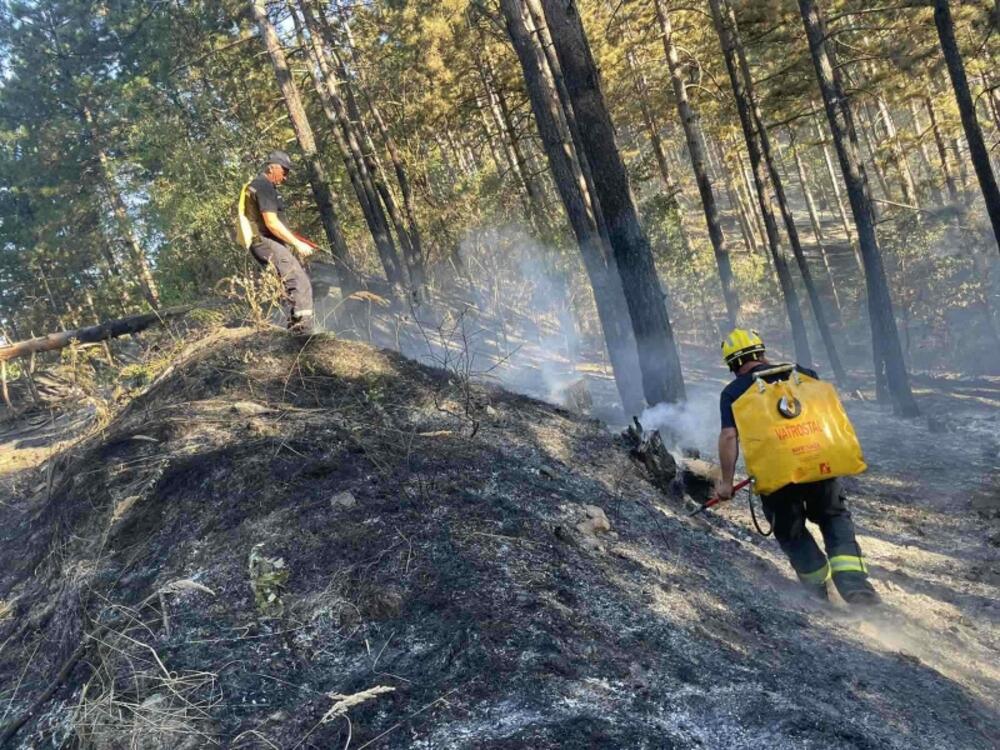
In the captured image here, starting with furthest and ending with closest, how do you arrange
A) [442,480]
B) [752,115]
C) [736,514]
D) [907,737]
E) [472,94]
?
[472,94], [752,115], [736,514], [442,480], [907,737]

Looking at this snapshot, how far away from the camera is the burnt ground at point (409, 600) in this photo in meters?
2.74

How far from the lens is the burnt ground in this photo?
2736mm

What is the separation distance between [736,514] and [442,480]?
3468mm

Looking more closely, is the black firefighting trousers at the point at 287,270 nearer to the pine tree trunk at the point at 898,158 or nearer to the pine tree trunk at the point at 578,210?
the pine tree trunk at the point at 578,210

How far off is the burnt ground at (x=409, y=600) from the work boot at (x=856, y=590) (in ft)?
0.41

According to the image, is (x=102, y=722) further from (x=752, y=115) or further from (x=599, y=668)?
(x=752, y=115)

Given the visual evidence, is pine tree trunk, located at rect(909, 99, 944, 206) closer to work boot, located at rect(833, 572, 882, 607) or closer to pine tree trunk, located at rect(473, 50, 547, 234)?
pine tree trunk, located at rect(473, 50, 547, 234)

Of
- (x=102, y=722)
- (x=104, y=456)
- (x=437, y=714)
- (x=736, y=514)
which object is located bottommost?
(x=736, y=514)

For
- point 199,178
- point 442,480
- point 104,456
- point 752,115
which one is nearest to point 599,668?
point 442,480

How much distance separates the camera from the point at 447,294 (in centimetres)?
2455

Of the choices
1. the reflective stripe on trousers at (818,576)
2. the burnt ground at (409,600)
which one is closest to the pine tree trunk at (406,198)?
the burnt ground at (409,600)

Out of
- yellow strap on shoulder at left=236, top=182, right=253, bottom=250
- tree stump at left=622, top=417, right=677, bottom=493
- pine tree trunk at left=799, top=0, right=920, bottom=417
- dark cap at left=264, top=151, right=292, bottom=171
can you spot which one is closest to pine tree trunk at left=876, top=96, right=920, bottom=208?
pine tree trunk at left=799, top=0, right=920, bottom=417

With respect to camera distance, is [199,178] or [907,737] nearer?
[907,737]

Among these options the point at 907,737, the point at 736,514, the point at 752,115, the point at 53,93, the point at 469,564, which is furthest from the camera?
the point at 53,93
